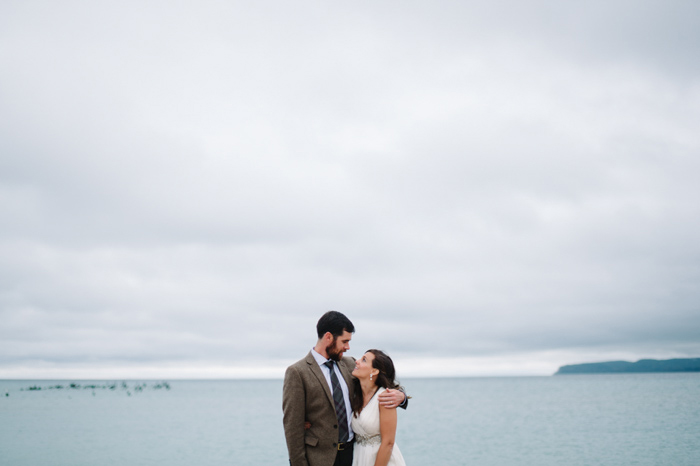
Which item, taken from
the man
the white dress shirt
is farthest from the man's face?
the white dress shirt

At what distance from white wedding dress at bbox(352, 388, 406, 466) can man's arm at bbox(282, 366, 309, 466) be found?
26.4 inches

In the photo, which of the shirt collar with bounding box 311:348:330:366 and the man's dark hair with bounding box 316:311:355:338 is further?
the shirt collar with bounding box 311:348:330:366

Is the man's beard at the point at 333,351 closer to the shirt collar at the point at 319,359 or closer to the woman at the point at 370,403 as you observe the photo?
the shirt collar at the point at 319,359

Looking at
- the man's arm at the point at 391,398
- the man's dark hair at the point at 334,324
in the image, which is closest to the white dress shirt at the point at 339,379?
the man's dark hair at the point at 334,324

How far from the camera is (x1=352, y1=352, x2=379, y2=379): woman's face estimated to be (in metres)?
5.61

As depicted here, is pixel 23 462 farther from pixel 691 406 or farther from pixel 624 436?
pixel 691 406

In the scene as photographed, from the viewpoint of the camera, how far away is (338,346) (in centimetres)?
550

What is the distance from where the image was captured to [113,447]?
97.8ft

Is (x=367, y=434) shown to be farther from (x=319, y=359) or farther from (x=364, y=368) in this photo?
(x=319, y=359)

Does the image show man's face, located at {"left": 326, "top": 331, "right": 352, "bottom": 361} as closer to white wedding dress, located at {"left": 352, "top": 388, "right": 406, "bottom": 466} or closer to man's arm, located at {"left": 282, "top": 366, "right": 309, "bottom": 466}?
man's arm, located at {"left": 282, "top": 366, "right": 309, "bottom": 466}

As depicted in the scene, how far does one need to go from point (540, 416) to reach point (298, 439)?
48.7m

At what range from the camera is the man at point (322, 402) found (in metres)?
5.27

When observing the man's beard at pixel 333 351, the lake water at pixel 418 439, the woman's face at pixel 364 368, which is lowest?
the lake water at pixel 418 439

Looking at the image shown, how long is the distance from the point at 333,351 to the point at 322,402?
0.51 m
